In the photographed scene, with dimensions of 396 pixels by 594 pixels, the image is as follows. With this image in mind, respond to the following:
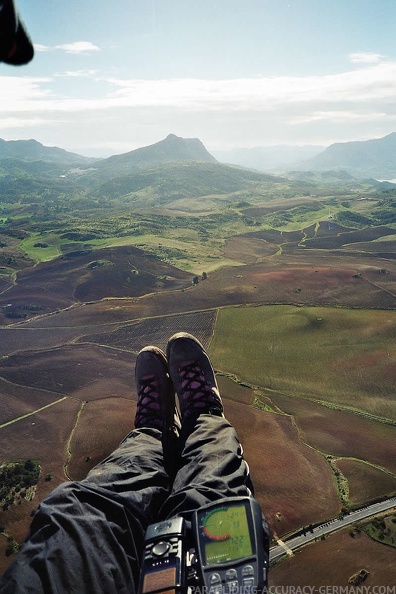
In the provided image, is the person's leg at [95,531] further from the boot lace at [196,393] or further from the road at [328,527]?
the road at [328,527]

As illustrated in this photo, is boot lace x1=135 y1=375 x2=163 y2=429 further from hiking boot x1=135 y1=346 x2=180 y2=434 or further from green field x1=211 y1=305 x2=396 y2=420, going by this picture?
green field x1=211 y1=305 x2=396 y2=420

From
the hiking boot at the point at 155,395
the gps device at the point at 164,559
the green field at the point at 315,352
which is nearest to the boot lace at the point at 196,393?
the hiking boot at the point at 155,395

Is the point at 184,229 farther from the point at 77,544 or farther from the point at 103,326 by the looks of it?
the point at 77,544

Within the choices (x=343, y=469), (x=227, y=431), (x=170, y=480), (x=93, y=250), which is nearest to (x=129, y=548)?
(x=170, y=480)

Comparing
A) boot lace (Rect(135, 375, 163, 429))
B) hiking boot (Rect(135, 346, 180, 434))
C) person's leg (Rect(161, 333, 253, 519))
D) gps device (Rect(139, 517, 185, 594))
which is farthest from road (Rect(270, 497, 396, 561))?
gps device (Rect(139, 517, 185, 594))

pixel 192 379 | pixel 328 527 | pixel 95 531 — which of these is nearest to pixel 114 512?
pixel 95 531

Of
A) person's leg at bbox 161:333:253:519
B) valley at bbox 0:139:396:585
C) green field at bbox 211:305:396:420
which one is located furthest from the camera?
green field at bbox 211:305:396:420
